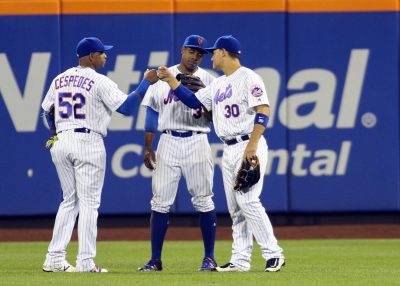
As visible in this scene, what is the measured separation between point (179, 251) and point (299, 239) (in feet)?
8.01

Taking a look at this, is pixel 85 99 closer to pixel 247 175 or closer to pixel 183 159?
pixel 183 159

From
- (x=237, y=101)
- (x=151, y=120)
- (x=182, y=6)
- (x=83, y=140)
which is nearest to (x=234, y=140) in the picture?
(x=237, y=101)

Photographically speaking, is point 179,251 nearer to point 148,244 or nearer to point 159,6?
point 148,244

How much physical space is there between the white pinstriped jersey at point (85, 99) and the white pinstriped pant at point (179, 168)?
62 cm

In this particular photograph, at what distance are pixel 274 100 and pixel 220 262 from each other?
14.1 feet

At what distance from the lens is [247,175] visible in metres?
8.91

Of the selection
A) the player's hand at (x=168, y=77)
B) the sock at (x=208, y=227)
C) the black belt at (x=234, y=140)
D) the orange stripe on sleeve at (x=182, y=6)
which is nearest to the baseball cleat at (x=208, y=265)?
the sock at (x=208, y=227)

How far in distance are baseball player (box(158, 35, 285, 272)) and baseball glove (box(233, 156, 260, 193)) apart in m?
0.05

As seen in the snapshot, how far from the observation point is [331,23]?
14773mm

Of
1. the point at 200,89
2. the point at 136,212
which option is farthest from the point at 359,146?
the point at 200,89

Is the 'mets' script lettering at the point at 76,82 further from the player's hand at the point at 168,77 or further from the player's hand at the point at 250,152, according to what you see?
the player's hand at the point at 250,152

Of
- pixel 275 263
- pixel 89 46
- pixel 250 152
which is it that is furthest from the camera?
pixel 89 46

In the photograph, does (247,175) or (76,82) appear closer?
(247,175)

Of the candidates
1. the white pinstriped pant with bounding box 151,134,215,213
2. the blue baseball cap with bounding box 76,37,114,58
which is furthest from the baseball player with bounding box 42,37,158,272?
the white pinstriped pant with bounding box 151,134,215,213
